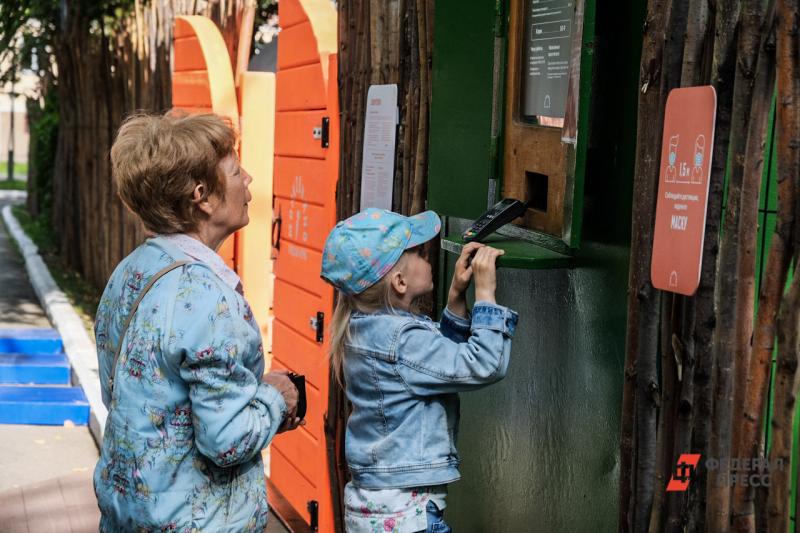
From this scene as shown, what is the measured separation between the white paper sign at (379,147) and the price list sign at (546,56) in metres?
1.09

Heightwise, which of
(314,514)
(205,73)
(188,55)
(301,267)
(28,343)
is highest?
(188,55)

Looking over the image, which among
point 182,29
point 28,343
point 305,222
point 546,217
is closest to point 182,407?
point 546,217

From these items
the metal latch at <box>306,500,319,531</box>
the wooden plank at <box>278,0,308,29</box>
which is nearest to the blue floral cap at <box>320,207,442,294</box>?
the metal latch at <box>306,500,319,531</box>

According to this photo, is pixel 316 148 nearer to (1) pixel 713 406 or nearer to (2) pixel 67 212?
(1) pixel 713 406

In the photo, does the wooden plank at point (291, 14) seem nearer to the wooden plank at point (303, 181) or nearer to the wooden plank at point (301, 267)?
the wooden plank at point (303, 181)

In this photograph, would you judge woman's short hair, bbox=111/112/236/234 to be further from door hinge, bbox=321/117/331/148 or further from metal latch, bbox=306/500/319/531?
metal latch, bbox=306/500/319/531

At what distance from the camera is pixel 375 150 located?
4.44 meters

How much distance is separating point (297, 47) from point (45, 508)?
2921 mm

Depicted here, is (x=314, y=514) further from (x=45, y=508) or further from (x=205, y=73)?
(x=205, y=73)

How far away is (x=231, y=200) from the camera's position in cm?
278

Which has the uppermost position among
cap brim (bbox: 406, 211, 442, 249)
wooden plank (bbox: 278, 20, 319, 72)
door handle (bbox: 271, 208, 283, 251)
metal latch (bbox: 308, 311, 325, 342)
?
wooden plank (bbox: 278, 20, 319, 72)

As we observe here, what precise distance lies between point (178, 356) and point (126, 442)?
0.27 meters

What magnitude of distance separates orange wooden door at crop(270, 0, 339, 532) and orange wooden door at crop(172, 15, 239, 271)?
121 cm

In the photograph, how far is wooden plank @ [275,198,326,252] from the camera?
5.21 metres
